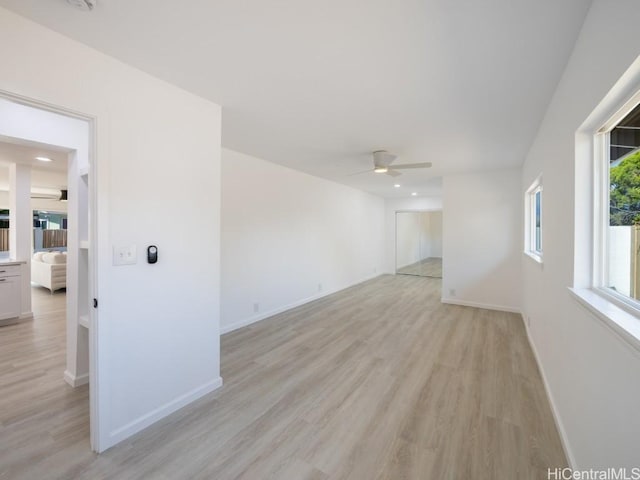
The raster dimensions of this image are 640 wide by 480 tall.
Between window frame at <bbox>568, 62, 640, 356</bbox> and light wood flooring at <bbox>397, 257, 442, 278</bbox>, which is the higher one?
window frame at <bbox>568, 62, 640, 356</bbox>

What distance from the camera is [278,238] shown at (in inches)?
187

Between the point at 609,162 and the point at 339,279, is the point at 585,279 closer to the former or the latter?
the point at 609,162

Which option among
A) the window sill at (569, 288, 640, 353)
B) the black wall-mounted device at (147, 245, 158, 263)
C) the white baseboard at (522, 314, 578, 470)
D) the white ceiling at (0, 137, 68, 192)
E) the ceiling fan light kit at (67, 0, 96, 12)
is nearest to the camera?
the window sill at (569, 288, 640, 353)

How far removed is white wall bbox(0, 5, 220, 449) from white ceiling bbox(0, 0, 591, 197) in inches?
6.0

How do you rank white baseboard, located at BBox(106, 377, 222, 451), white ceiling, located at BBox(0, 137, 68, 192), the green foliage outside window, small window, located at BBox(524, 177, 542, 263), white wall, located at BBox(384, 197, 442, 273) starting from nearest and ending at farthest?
1. the green foliage outside window
2. white baseboard, located at BBox(106, 377, 222, 451)
3. white ceiling, located at BBox(0, 137, 68, 192)
4. small window, located at BBox(524, 177, 542, 263)
5. white wall, located at BBox(384, 197, 442, 273)

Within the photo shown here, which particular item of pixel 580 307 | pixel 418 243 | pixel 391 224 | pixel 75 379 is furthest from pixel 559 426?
pixel 418 243

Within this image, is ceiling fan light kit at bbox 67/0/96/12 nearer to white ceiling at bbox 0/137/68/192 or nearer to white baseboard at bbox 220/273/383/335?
white ceiling at bbox 0/137/68/192

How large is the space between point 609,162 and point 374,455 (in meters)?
2.19

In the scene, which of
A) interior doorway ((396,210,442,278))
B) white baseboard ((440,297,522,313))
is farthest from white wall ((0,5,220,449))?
interior doorway ((396,210,442,278))

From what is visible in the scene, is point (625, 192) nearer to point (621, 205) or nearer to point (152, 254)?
point (621, 205)

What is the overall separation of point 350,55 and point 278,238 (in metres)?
3.35

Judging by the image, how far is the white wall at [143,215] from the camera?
1588 millimetres

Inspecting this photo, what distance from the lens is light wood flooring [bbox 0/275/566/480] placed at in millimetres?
1648

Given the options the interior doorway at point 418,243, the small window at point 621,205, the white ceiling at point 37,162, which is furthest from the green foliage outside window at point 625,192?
the interior doorway at point 418,243
